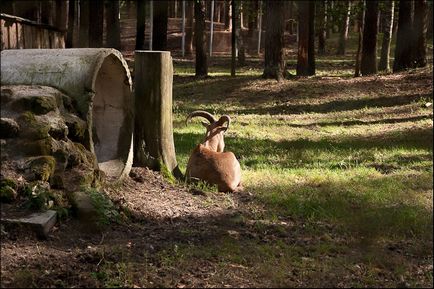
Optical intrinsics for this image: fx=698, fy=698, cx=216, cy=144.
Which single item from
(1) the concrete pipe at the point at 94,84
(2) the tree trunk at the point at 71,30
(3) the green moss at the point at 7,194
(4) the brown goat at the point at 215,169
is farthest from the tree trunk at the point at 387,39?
(3) the green moss at the point at 7,194

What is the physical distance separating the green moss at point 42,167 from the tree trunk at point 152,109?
222 centimetres

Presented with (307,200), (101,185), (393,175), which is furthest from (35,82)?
(393,175)

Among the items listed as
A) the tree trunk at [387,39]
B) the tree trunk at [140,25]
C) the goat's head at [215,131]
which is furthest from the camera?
the tree trunk at [140,25]

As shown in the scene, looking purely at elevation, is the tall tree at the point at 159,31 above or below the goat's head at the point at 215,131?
above

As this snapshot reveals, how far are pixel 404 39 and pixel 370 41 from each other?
3.99ft

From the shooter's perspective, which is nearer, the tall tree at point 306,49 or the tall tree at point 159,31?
the tall tree at point 159,31

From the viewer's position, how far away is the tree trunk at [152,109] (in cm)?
804

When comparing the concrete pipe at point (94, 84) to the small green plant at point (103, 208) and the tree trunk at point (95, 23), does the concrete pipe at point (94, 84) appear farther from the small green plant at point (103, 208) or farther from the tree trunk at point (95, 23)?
the tree trunk at point (95, 23)

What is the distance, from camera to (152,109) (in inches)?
318

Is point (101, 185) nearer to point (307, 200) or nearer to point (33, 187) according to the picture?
point (33, 187)

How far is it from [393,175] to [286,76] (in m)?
11.8

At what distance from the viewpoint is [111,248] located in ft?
17.4

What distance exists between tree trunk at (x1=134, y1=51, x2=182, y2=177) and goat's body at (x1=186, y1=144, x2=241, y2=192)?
14.6 inches

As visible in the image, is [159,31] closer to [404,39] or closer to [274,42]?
[274,42]
